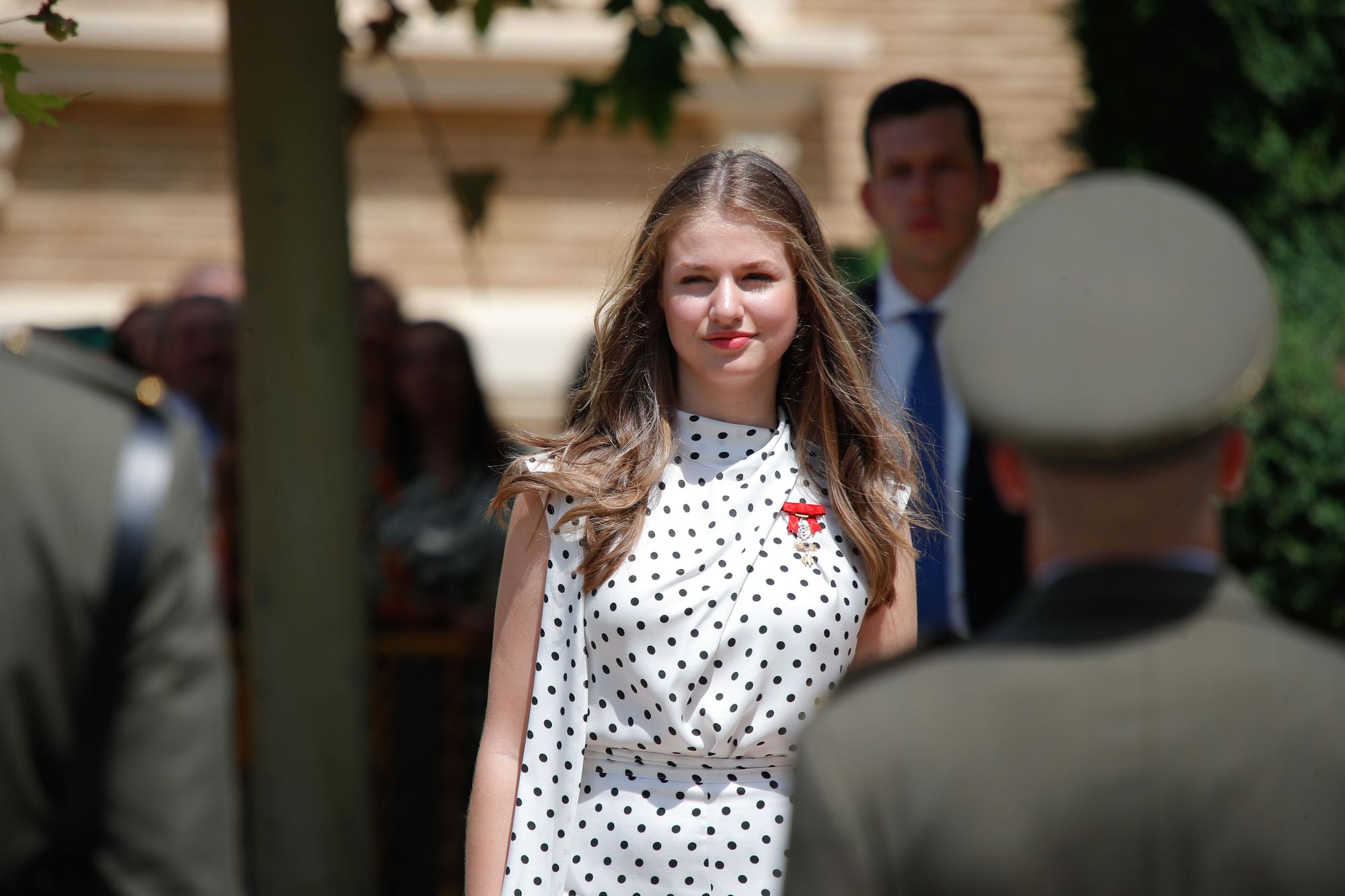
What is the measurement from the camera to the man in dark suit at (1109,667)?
115 centimetres

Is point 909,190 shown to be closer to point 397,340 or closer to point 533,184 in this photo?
point 397,340

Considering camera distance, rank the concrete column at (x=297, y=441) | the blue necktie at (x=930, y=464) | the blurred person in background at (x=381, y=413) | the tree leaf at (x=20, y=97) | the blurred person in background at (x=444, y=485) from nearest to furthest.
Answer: the tree leaf at (x=20, y=97)
the blue necktie at (x=930, y=464)
the concrete column at (x=297, y=441)
the blurred person in background at (x=444, y=485)
the blurred person in background at (x=381, y=413)

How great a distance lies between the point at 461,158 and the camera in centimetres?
810

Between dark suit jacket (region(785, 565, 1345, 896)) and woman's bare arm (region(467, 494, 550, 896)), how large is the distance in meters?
1.06

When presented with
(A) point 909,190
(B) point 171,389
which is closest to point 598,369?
(A) point 909,190

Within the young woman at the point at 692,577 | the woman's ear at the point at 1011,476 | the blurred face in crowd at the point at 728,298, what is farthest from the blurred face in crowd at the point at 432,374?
the woman's ear at the point at 1011,476

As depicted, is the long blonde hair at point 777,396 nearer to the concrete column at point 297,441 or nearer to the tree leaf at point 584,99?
the concrete column at point 297,441

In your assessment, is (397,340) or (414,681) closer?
(414,681)

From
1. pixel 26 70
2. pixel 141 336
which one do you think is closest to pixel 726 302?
pixel 26 70

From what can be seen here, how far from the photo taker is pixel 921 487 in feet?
8.68

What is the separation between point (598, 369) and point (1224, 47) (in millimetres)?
3438

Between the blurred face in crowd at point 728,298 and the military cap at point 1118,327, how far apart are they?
1.09m

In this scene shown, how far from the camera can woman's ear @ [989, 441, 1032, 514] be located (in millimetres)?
1268

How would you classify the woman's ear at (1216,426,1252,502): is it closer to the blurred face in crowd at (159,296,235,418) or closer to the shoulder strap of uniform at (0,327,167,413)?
the shoulder strap of uniform at (0,327,167,413)
